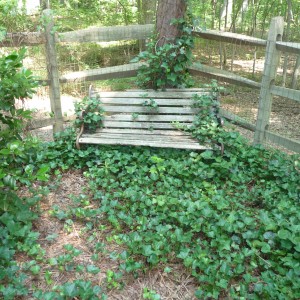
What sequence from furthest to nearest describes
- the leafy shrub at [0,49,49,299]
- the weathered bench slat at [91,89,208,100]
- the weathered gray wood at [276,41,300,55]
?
the weathered bench slat at [91,89,208,100], the weathered gray wood at [276,41,300,55], the leafy shrub at [0,49,49,299]

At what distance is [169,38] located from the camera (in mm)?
5035

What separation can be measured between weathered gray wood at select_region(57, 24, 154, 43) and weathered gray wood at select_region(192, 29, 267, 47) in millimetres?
783

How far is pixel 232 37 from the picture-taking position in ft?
15.7

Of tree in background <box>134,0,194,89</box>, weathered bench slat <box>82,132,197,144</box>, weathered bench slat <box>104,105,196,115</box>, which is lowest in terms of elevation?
weathered bench slat <box>82,132,197,144</box>

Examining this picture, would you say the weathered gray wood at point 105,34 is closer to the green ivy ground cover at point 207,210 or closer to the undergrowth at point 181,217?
the undergrowth at point 181,217

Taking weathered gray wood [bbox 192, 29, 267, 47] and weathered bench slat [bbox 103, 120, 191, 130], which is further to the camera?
weathered bench slat [bbox 103, 120, 191, 130]

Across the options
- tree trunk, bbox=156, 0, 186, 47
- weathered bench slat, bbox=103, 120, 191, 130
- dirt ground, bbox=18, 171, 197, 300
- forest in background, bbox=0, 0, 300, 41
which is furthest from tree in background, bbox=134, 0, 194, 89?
forest in background, bbox=0, 0, 300, 41

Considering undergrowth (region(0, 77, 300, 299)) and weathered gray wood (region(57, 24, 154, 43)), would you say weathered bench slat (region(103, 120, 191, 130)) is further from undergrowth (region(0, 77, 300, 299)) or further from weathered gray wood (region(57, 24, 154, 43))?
weathered gray wood (region(57, 24, 154, 43))

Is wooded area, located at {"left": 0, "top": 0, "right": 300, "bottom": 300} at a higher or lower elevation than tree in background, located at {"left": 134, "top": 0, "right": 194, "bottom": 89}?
lower

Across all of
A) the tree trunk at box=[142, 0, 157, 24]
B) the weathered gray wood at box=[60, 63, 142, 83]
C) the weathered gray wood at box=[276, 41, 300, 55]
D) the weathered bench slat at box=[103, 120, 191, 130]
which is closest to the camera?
the weathered gray wood at box=[276, 41, 300, 55]

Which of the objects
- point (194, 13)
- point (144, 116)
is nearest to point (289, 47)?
point (144, 116)

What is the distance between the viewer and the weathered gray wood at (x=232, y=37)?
4551 mm

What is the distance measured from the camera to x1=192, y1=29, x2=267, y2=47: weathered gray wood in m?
4.55

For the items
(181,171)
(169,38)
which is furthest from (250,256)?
(169,38)
